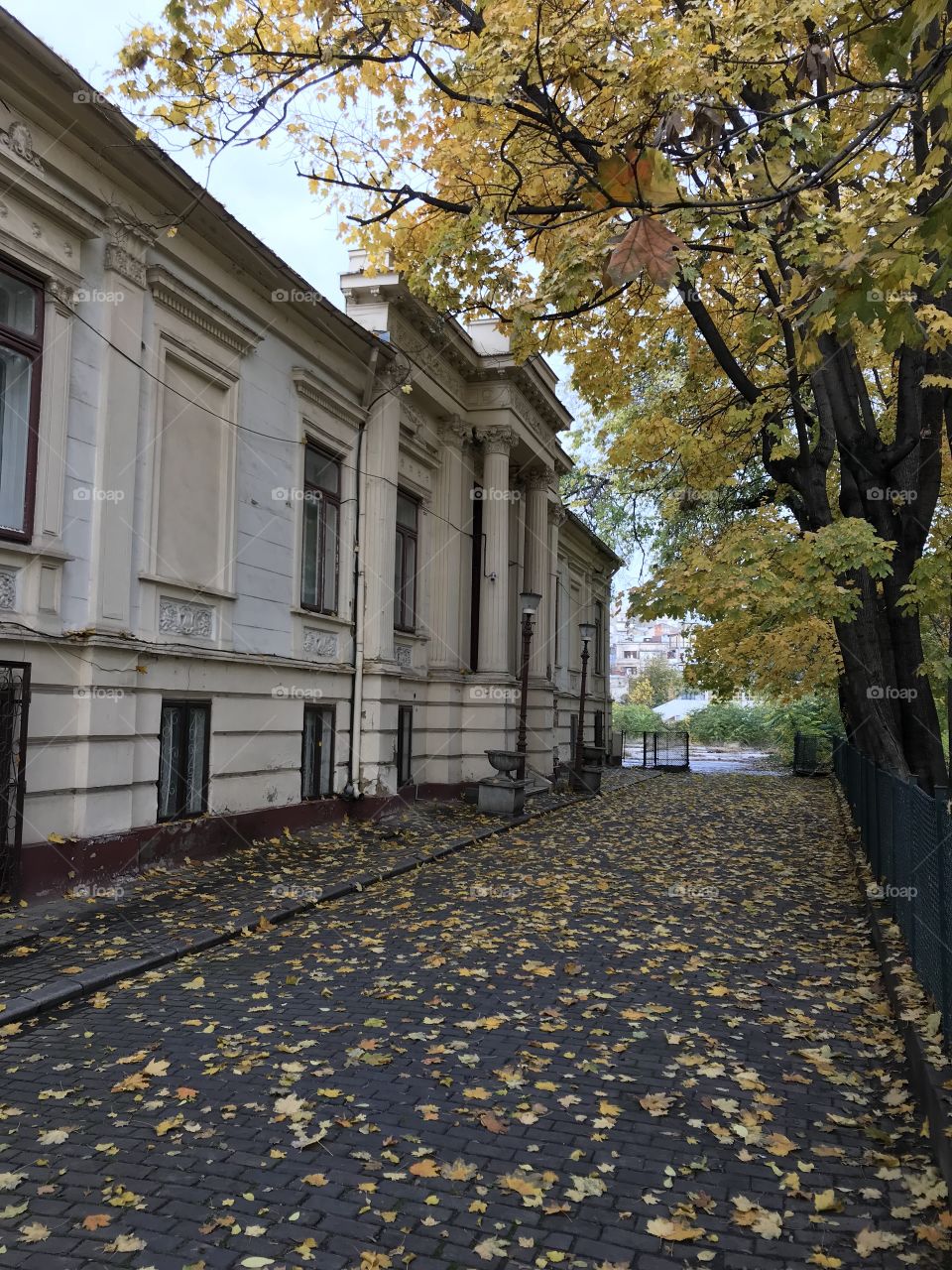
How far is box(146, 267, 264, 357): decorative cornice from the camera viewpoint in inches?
401

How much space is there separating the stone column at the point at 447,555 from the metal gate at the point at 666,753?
604 inches

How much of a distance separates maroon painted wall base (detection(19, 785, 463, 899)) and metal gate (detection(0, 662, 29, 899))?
120mm

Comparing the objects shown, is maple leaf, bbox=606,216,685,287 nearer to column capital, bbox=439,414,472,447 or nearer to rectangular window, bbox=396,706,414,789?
rectangular window, bbox=396,706,414,789

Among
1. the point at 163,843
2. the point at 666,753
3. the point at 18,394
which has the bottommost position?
the point at 666,753

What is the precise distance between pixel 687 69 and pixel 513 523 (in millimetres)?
15585

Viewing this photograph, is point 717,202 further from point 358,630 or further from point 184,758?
point 358,630

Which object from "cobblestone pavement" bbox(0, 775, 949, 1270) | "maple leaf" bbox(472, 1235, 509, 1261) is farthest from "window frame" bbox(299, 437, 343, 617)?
"maple leaf" bbox(472, 1235, 509, 1261)

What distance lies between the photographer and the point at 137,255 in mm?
9773

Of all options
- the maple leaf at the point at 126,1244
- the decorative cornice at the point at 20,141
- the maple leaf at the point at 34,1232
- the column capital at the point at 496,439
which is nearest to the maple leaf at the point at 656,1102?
the maple leaf at the point at 126,1244

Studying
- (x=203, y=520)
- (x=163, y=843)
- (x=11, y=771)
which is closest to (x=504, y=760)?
(x=203, y=520)

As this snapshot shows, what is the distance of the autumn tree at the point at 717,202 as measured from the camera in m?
5.12

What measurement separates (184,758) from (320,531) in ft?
15.4

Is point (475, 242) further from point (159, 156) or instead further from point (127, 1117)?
point (127, 1117)

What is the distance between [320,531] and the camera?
14.2m
